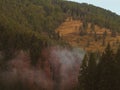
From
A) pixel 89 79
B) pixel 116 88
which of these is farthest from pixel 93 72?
pixel 116 88

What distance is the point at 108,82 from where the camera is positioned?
3792 inches

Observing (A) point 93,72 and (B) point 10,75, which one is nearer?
(A) point 93,72

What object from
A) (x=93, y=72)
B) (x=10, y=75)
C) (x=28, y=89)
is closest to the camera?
(x=93, y=72)

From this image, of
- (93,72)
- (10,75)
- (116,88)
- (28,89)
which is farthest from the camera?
(10,75)

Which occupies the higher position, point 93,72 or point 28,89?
point 93,72

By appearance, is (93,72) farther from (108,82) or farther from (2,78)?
(2,78)

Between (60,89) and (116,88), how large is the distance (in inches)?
4022

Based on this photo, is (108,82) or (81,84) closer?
(108,82)

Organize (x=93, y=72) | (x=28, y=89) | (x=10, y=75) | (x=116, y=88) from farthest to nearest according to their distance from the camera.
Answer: (x=10, y=75), (x=28, y=89), (x=93, y=72), (x=116, y=88)

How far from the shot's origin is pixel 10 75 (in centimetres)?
19612

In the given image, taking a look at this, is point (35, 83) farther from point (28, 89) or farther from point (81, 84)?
point (81, 84)

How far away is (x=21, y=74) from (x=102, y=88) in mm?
104677

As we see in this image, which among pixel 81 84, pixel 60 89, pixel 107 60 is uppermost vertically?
pixel 107 60

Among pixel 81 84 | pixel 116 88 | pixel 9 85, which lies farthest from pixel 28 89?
pixel 116 88
